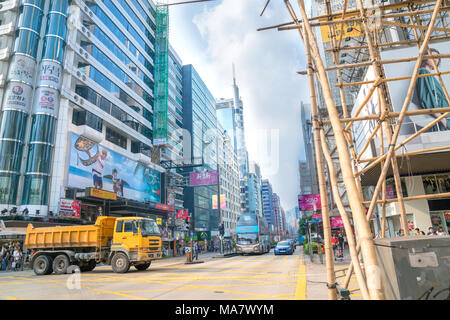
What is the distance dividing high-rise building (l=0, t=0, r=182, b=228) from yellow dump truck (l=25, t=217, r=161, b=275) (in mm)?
11559

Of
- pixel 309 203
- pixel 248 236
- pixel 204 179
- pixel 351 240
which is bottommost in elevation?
pixel 248 236

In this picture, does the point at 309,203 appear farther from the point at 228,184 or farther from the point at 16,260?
the point at 228,184

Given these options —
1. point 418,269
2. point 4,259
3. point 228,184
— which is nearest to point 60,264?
point 4,259

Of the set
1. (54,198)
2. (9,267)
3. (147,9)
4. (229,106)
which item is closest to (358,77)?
(54,198)

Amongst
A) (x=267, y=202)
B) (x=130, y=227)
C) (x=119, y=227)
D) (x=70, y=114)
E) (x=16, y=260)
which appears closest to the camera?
(x=130, y=227)

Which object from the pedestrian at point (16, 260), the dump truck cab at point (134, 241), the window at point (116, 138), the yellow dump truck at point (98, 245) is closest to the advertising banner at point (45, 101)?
the window at point (116, 138)

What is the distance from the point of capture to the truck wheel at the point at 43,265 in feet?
48.5

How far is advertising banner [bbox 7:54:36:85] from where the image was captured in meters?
26.4

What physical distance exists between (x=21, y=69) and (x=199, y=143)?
49512mm

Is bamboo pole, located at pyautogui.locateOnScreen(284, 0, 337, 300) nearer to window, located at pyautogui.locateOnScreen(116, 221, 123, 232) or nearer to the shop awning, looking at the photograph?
window, located at pyautogui.locateOnScreen(116, 221, 123, 232)

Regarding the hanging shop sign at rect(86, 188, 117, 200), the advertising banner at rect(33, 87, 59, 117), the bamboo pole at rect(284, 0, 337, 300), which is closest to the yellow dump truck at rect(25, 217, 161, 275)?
the hanging shop sign at rect(86, 188, 117, 200)

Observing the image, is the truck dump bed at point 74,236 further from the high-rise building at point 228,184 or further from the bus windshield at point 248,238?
the high-rise building at point 228,184

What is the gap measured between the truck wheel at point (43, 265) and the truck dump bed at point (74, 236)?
1.89 feet

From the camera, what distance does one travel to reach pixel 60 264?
14773 millimetres
